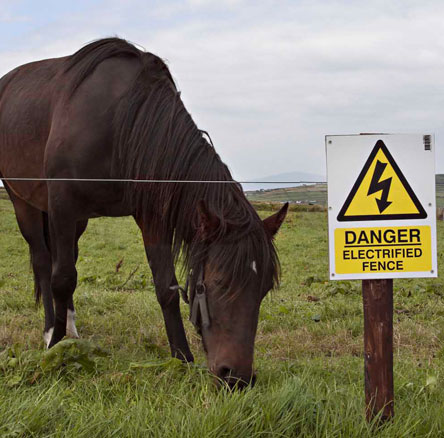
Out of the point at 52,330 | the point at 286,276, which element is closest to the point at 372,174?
the point at 52,330

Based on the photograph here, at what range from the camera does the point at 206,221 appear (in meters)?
3.20

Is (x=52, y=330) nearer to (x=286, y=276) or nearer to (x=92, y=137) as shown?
(x=92, y=137)

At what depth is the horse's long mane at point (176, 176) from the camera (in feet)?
10.4

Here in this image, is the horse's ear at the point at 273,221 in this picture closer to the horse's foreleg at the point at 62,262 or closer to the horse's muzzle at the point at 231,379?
the horse's muzzle at the point at 231,379

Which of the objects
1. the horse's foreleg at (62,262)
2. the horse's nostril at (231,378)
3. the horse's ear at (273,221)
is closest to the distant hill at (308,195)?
the horse's ear at (273,221)

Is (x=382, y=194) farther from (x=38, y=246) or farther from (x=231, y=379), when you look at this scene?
(x=38, y=246)

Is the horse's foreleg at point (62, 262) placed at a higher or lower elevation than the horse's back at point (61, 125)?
lower

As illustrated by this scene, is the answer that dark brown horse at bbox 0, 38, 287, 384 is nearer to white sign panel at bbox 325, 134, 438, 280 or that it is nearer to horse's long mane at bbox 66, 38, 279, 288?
horse's long mane at bbox 66, 38, 279, 288

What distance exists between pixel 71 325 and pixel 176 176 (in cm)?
239

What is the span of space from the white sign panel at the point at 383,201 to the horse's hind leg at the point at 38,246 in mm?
3566

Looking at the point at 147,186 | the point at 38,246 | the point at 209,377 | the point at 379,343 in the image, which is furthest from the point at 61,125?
the point at 379,343

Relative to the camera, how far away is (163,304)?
14.3 ft

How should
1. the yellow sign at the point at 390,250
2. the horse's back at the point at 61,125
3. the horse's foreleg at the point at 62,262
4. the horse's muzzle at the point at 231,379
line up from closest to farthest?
the yellow sign at the point at 390,250, the horse's muzzle at the point at 231,379, the horse's back at the point at 61,125, the horse's foreleg at the point at 62,262

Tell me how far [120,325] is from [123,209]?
141 centimetres
